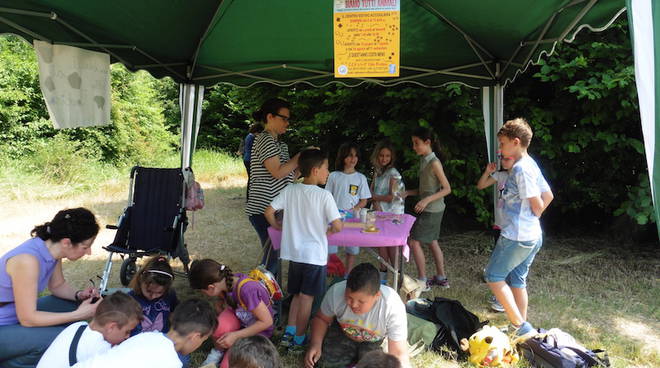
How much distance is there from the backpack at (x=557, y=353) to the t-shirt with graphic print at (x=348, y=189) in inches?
69.8

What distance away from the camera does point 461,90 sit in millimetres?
5168

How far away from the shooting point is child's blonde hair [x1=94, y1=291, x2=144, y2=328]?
6.66 feet

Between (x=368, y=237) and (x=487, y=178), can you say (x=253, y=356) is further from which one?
(x=487, y=178)

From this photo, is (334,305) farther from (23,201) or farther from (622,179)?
(23,201)

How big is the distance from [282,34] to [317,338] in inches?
107

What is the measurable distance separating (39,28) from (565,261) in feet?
17.5

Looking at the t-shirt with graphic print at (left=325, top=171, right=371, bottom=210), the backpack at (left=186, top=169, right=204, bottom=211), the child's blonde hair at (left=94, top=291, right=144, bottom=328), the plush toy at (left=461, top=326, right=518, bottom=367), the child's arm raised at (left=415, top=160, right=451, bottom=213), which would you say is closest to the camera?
the child's blonde hair at (left=94, top=291, right=144, bottom=328)

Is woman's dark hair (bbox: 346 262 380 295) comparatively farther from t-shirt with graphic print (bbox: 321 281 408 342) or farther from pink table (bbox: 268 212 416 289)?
pink table (bbox: 268 212 416 289)

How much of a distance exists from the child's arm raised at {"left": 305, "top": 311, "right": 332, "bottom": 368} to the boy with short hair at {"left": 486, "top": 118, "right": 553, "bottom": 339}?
45.2 inches

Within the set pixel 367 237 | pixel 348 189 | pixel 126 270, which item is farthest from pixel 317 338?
pixel 126 270

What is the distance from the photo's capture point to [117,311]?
205 centimetres

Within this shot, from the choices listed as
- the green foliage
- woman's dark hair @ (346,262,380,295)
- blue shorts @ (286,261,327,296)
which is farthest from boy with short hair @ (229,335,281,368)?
the green foliage

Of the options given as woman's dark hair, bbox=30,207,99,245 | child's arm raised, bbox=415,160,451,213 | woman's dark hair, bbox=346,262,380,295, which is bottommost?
woman's dark hair, bbox=346,262,380,295

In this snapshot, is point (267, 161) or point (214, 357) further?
point (267, 161)
